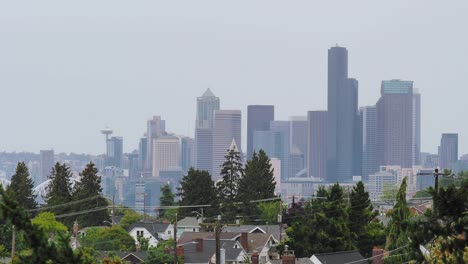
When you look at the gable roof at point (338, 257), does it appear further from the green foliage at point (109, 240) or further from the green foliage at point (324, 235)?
the green foliage at point (109, 240)

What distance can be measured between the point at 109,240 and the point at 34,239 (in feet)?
220

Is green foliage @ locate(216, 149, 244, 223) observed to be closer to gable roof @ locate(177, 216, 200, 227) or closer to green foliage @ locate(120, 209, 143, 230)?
gable roof @ locate(177, 216, 200, 227)

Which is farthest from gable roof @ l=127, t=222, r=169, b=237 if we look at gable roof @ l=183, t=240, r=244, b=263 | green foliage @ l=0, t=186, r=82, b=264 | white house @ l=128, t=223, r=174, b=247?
green foliage @ l=0, t=186, r=82, b=264

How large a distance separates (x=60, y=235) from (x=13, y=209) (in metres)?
1.27

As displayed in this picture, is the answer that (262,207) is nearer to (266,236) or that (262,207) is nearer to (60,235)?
(266,236)

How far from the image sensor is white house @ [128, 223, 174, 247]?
102 meters

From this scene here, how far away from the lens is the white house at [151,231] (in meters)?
102

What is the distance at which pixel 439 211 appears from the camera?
2481cm

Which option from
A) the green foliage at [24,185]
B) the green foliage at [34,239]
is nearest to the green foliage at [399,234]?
the green foliage at [34,239]

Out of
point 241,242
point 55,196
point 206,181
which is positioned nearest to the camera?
point 241,242

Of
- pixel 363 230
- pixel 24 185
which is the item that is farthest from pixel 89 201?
pixel 363 230

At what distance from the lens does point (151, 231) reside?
105250mm

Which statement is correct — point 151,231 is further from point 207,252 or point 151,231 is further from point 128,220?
point 207,252

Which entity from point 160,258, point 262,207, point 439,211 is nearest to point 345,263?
point 160,258
